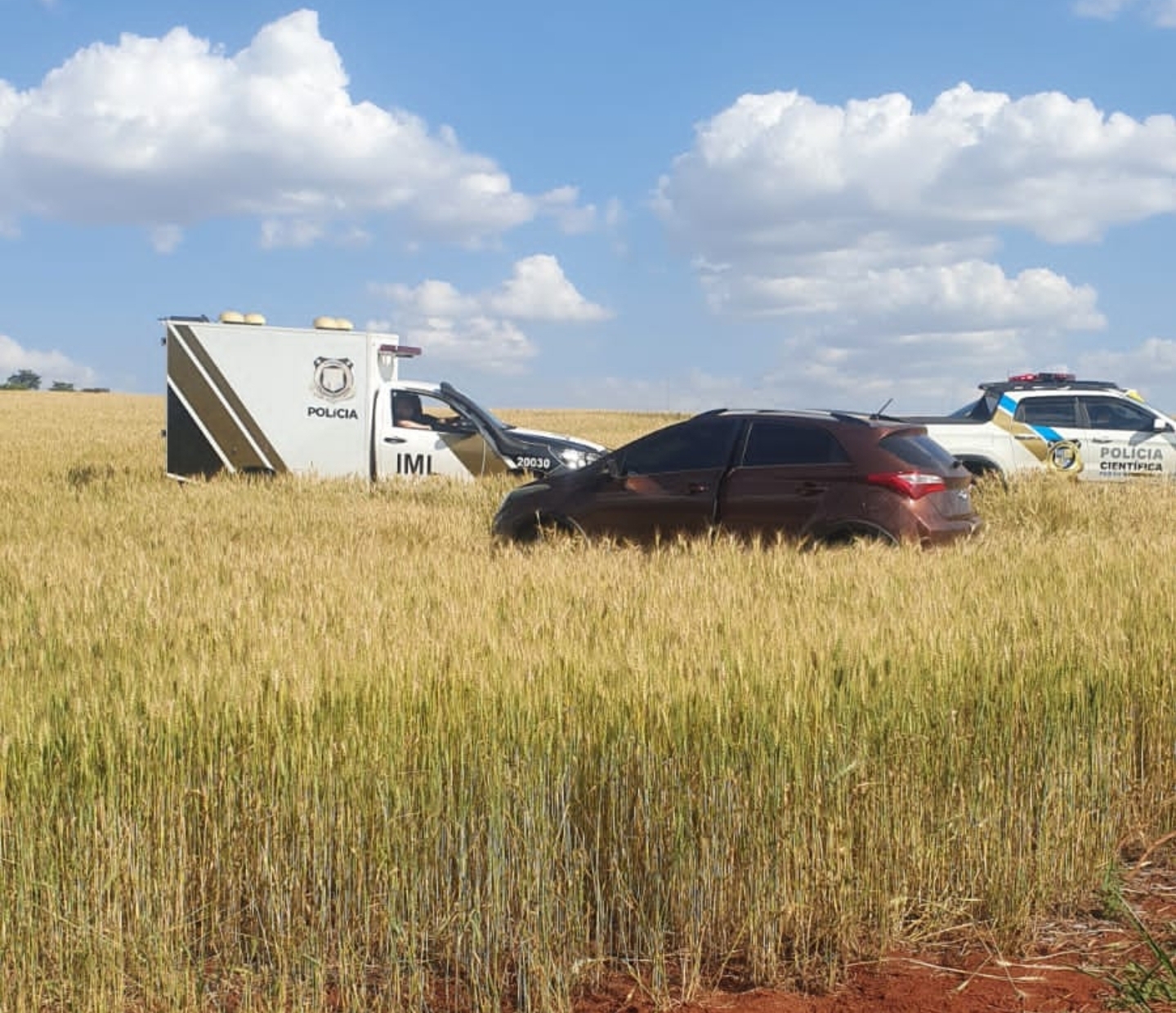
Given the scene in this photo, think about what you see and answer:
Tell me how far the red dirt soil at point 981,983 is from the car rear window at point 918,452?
647 cm

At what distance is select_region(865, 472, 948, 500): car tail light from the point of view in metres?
11.0

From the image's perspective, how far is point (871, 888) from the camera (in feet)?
15.4

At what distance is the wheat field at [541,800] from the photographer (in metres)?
4.32

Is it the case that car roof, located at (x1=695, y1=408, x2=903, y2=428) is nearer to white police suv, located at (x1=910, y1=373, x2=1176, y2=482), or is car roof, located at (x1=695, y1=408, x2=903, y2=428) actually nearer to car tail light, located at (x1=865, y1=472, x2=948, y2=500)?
car tail light, located at (x1=865, y1=472, x2=948, y2=500)

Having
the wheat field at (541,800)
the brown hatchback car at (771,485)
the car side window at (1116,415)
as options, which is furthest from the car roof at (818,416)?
the car side window at (1116,415)

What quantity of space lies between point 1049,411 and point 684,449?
9359 millimetres

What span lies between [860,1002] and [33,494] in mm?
17298

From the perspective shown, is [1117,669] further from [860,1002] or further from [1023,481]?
[1023,481]

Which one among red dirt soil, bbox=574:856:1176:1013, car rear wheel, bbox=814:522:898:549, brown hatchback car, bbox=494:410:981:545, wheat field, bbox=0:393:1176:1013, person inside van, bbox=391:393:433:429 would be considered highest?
person inside van, bbox=391:393:433:429

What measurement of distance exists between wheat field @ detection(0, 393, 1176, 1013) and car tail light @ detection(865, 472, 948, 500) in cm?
486

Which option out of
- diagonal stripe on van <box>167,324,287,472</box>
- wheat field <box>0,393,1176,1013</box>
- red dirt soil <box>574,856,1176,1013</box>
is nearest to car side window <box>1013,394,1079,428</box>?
diagonal stripe on van <box>167,324,287,472</box>

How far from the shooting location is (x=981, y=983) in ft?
14.7

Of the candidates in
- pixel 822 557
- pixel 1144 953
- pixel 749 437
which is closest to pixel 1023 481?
pixel 749 437

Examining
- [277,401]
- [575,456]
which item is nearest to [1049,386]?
[575,456]
